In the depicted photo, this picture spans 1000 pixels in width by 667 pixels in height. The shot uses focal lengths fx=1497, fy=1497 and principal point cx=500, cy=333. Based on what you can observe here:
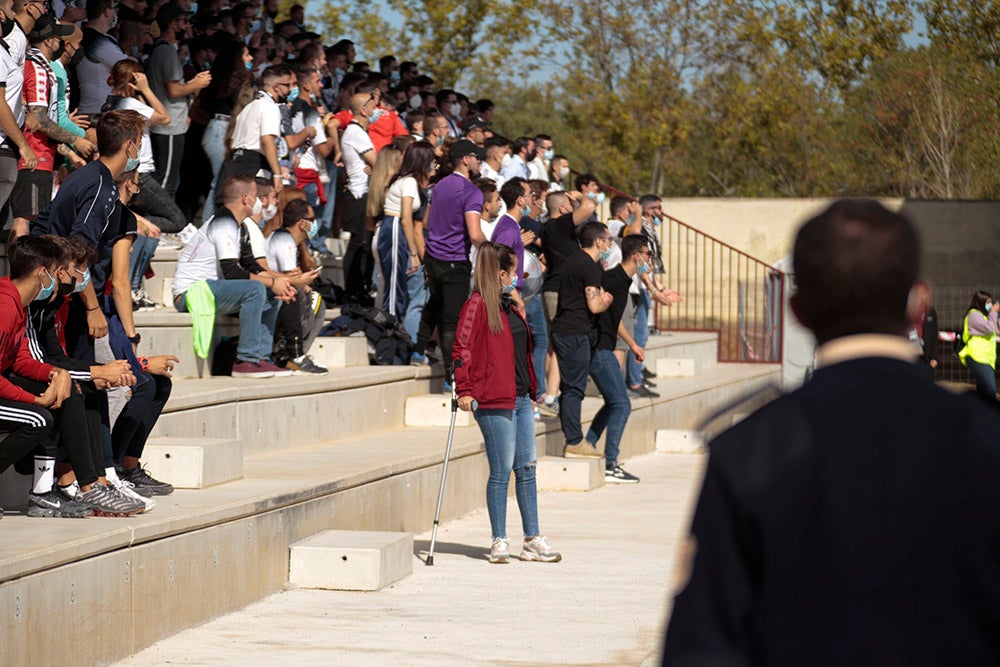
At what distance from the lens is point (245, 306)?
10.5 m

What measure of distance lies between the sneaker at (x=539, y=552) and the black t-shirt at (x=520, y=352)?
36.5 inches

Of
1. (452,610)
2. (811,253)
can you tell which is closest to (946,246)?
(452,610)

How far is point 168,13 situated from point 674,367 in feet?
30.8

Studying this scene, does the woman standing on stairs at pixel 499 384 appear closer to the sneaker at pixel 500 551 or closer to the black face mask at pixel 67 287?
the sneaker at pixel 500 551

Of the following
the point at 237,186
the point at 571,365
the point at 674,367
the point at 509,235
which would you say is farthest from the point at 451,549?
the point at 674,367

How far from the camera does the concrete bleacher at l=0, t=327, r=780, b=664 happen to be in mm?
5930

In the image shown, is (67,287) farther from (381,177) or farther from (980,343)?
(980,343)

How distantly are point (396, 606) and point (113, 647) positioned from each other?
179 centimetres

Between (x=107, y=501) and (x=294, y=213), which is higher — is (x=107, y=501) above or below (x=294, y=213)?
below

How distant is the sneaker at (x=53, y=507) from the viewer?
22.2 ft

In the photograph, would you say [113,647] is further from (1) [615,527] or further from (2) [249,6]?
(2) [249,6]

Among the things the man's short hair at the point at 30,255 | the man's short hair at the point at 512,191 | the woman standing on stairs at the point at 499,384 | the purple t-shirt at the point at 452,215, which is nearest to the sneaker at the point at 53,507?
the man's short hair at the point at 30,255

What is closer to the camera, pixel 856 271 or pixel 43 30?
pixel 856 271

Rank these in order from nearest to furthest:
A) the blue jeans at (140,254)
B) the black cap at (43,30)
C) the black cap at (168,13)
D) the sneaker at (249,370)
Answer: the black cap at (43,30)
the blue jeans at (140,254)
the sneaker at (249,370)
the black cap at (168,13)
